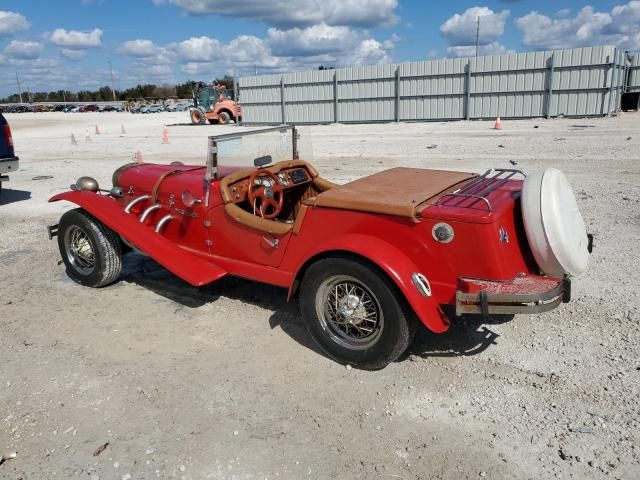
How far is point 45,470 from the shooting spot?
2.58m

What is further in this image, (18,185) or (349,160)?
(349,160)

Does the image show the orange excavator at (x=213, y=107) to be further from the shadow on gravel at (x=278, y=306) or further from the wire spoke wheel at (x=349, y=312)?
the wire spoke wheel at (x=349, y=312)

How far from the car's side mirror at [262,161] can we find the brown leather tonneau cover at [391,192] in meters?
1.08

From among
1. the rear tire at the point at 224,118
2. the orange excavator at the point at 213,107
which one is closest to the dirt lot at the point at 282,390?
the orange excavator at the point at 213,107

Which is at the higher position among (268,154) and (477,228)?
(268,154)

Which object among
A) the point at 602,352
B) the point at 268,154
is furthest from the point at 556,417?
the point at 268,154

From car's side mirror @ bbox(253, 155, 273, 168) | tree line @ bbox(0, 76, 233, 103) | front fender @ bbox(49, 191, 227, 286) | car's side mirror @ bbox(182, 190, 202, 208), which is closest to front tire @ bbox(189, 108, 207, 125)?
front fender @ bbox(49, 191, 227, 286)

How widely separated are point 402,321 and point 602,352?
58.2 inches

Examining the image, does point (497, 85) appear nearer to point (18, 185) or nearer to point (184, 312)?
point (18, 185)

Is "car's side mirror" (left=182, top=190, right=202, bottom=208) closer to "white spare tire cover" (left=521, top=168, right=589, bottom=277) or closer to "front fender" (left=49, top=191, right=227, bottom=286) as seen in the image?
"front fender" (left=49, top=191, right=227, bottom=286)

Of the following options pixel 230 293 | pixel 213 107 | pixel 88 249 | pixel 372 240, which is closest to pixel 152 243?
pixel 230 293

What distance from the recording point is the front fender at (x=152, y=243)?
4.04m

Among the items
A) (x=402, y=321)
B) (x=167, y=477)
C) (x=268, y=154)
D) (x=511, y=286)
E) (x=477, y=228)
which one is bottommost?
(x=167, y=477)

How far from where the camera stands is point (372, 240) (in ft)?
10.3
